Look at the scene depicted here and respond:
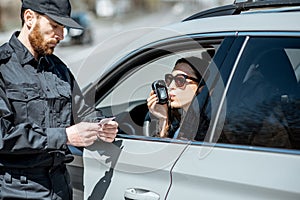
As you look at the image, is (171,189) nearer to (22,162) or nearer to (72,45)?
(22,162)

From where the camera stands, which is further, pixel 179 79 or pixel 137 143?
pixel 179 79

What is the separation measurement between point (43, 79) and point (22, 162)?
41cm

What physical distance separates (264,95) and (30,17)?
1146 millimetres

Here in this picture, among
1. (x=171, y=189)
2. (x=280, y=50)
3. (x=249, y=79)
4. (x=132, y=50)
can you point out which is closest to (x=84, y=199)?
(x=171, y=189)

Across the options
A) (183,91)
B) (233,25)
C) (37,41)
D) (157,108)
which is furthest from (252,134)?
(37,41)

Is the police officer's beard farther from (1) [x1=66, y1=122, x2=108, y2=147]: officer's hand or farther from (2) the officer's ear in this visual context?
(1) [x1=66, y1=122, x2=108, y2=147]: officer's hand

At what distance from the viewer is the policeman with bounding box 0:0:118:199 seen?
2291 millimetres

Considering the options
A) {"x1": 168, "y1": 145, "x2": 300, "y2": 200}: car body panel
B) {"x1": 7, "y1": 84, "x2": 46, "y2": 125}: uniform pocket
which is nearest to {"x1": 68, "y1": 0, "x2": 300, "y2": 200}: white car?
{"x1": 168, "y1": 145, "x2": 300, "y2": 200}: car body panel

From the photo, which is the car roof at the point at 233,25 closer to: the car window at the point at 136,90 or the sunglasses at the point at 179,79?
the car window at the point at 136,90

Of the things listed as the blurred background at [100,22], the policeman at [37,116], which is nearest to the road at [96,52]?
the blurred background at [100,22]

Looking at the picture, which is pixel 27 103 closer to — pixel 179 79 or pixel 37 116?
pixel 37 116

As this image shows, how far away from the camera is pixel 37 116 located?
2379mm

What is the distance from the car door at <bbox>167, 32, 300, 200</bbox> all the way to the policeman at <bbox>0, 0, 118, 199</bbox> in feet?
1.81

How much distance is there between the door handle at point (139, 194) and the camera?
2287mm
